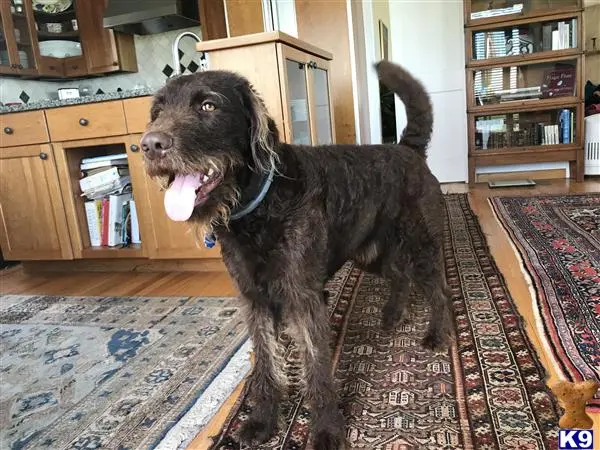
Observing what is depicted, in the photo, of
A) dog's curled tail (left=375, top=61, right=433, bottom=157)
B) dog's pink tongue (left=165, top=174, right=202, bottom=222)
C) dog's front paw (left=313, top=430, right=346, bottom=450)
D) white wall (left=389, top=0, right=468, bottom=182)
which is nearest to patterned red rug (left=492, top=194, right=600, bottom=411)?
dog's front paw (left=313, top=430, right=346, bottom=450)

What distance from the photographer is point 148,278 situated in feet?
9.38

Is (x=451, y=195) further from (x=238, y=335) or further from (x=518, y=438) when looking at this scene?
(x=518, y=438)

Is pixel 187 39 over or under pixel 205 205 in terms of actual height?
over

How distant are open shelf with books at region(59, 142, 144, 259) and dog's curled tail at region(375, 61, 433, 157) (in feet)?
6.14

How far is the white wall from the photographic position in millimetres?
5082

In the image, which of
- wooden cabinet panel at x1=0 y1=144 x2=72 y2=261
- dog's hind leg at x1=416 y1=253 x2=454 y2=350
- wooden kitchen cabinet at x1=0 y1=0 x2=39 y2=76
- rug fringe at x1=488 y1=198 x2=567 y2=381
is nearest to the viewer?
rug fringe at x1=488 y1=198 x2=567 y2=381

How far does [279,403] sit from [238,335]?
1.97 ft

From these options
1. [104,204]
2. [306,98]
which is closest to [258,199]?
[306,98]

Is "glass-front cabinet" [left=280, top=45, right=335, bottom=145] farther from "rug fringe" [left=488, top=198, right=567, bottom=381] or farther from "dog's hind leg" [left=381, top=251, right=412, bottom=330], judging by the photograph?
"rug fringe" [left=488, top=198, right=567, bottom=381]

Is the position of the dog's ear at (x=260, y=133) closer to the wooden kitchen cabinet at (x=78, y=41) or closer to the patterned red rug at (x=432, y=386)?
the patterned red rug at (x=432, y=386)

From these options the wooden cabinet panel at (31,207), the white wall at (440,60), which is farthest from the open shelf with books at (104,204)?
the white wall at (440,60)

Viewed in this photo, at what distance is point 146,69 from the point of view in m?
4.30

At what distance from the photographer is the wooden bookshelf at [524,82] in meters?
4.77

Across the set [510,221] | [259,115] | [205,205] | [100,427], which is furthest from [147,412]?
[510,221]
